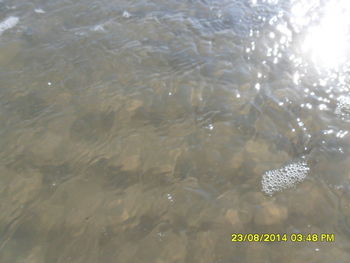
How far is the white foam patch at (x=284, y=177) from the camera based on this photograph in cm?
454

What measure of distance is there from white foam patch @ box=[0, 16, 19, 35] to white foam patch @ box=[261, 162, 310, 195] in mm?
6802

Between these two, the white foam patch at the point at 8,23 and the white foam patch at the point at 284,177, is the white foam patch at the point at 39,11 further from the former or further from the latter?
the white foam patch at the point at 284,177

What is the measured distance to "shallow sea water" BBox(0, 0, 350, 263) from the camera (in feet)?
13.3

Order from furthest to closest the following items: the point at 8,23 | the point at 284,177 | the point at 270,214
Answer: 1. the point at 8,23
2. the point at 284,177
3. the point at 270,214

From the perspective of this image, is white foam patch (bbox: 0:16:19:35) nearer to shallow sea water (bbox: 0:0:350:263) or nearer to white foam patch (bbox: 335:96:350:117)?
shallow sea water (bbox: 0:0:350:263)

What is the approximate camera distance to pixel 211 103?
572 cm

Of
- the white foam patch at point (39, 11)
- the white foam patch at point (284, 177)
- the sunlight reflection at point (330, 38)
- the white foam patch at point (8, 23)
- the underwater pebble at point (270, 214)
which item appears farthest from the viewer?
the white foam patch at point (39, 11)

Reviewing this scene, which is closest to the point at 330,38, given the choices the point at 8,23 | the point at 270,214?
the point at 270,214

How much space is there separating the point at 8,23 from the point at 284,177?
720 cm

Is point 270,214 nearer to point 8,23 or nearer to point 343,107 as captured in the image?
point 343,107
